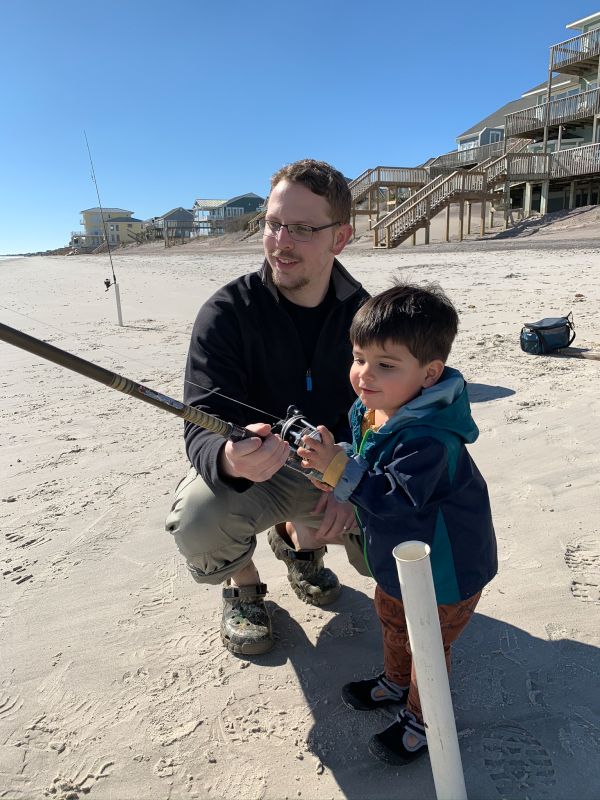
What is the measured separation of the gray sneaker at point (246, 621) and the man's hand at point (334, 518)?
38cm

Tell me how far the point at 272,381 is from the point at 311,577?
2.98ft

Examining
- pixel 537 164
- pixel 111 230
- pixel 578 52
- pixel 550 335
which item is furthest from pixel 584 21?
pixel 111 230

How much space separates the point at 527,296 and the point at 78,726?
28.4 ft

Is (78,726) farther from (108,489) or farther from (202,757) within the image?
(108,489)

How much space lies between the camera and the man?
2.22 m

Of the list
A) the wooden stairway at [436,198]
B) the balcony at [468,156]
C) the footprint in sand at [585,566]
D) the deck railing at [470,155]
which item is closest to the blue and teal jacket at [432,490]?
the footprint in sand at [585,566]

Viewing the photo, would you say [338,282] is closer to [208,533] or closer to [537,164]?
[208,533]

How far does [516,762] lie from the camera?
1720 millimetres

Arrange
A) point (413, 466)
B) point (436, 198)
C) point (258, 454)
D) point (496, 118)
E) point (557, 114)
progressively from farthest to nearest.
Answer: point (496, 118) → point (557, 114) → point (436, 198) → point (258, 454) → point (413, 466)

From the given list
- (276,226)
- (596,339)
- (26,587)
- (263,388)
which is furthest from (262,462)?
(596,339)

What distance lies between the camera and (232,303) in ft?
7.86

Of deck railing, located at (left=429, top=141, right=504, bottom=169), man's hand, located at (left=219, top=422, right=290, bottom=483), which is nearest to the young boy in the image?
man's hand, located at (left=219, top=422, right=290, bottom=483)

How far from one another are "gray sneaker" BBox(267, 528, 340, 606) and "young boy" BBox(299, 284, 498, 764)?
2.21 ft

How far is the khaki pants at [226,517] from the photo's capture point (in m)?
2.20
